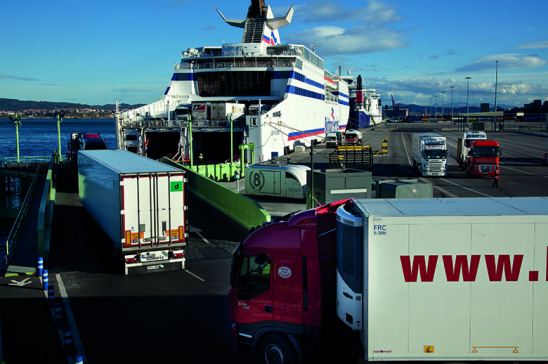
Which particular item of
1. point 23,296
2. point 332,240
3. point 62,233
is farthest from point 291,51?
point 332,240

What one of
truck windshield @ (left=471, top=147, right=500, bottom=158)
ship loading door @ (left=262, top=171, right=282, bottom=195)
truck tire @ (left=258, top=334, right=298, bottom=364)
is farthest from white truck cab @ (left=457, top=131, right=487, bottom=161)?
truck tire @ (left=258, top=334, right=298, bottom=364)

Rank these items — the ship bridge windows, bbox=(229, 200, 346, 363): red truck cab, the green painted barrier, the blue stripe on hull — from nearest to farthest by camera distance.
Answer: bbox=(229, 200, 346, 363): red truck cab → the green painted barrier → the blue stripe on hull → the ship bridge windows

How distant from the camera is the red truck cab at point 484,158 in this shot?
39875 millimetres

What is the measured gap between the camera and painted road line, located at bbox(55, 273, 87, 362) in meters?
11.7

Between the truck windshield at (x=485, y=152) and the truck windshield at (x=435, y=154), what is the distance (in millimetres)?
2040

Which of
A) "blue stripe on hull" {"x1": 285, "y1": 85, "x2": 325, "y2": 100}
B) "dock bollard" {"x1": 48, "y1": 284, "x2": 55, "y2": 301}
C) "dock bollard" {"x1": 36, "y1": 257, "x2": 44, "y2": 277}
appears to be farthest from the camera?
"blue stripe on hull" {"x1": 285, "y1": 85, "x2": 325, "y2": 100}

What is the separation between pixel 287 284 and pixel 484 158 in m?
34.2

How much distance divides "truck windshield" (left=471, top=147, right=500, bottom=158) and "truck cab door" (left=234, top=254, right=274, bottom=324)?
3416cm

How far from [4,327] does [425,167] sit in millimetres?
33537

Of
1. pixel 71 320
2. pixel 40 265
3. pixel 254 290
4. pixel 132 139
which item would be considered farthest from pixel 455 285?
pixel 132 139

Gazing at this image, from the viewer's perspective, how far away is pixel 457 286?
840 cm

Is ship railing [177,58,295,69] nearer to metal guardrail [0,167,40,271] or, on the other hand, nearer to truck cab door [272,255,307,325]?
metal guardrail [0,167,40,271]

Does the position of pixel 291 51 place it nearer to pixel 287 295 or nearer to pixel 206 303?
pixel 206 303

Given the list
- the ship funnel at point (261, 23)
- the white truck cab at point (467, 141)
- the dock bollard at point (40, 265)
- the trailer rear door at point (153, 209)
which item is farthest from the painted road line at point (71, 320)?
the ship funnel at point (261, 23)
